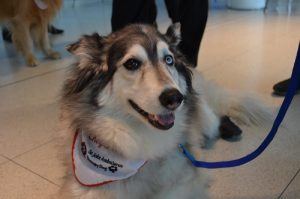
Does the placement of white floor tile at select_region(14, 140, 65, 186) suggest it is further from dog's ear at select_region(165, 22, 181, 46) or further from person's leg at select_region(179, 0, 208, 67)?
person's leg at select_region(179, 0, 208, 67)

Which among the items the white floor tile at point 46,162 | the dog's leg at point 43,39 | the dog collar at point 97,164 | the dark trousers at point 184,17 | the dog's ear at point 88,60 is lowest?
the dog's leg at point 43,39

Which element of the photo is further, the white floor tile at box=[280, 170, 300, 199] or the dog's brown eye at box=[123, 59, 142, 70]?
the white floor tile at box=[280, 170, 300, 199]

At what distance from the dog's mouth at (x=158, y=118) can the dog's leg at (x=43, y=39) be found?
2.31 metres

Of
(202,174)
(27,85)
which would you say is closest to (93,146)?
(202,174)

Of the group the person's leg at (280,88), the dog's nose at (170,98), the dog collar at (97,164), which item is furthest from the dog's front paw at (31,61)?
the dog's nose at (170,98)

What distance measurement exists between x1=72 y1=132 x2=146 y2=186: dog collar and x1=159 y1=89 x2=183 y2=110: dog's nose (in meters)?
→ 0.27

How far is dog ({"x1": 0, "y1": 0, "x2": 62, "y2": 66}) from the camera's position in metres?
2.98

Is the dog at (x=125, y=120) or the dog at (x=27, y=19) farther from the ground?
the dog at (x=125, y=120)

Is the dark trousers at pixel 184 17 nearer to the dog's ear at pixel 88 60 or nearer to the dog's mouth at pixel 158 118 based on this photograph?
the dog's ear at pixel 88 60

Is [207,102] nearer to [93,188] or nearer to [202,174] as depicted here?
[202,174]

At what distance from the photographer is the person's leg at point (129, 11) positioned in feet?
5.82

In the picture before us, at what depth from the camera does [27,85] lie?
2594mm

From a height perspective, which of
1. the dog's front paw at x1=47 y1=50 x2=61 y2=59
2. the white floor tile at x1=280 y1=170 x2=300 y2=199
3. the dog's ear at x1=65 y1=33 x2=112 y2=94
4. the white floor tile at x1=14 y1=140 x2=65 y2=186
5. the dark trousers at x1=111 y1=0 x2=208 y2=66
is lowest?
the dog's front paw at x1=47 y1=50 x2=61 y2=59

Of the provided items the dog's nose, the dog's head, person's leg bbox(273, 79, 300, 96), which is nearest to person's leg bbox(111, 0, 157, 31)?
the dog's head
